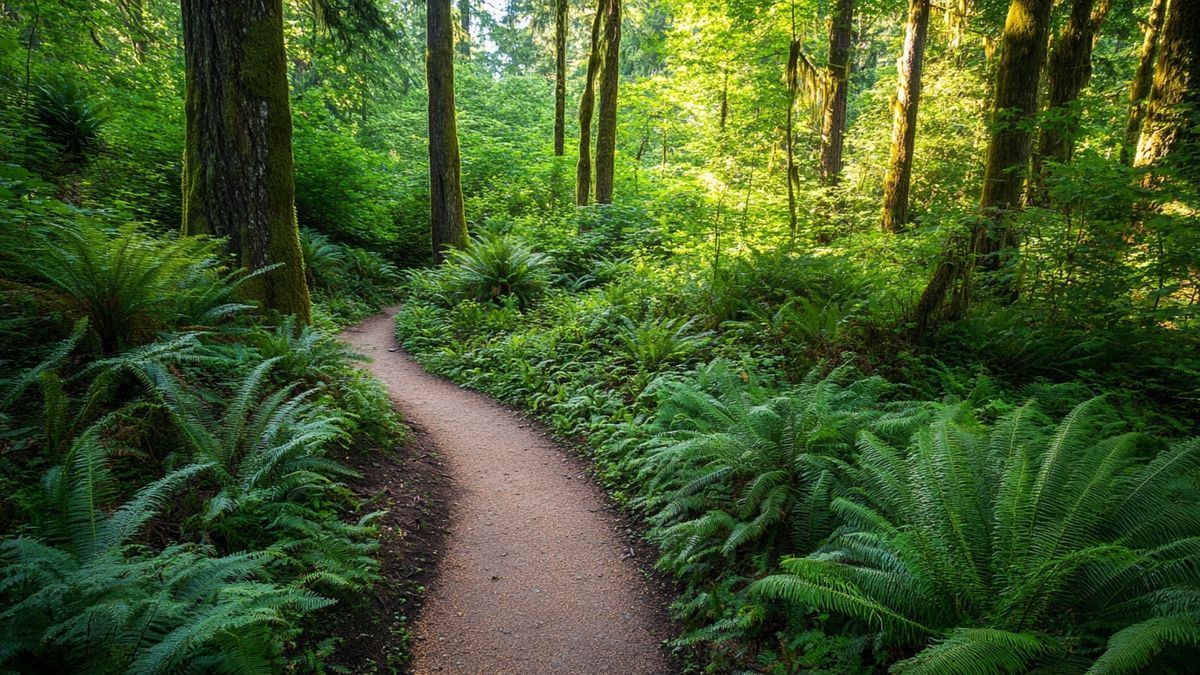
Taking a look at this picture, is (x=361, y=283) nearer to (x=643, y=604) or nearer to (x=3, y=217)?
(x=3, y=217)

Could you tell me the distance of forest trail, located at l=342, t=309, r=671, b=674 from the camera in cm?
330

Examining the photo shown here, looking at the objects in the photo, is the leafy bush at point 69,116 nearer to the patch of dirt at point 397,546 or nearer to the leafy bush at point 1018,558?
the patch of dirt at point 397,546

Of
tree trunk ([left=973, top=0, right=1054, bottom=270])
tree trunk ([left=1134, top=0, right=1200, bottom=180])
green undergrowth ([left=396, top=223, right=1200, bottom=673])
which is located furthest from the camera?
tree trunk ([left=973, top=0, right=1054, bottom=270])

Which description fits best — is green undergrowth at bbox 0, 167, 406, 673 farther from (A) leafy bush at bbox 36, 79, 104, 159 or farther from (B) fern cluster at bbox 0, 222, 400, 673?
(A) leafy bush at bbox 36, 79, 104, 159

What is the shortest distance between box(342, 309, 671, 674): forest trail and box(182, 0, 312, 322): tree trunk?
2.64m

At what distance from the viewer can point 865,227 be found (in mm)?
12547

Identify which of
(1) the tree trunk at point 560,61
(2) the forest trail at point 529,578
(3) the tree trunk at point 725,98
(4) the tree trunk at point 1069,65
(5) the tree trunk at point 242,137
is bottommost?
(2) the forest trail at point 529,578

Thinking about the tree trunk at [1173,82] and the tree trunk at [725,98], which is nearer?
the tree trunk at [1173,82]

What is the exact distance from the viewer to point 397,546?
405 cm

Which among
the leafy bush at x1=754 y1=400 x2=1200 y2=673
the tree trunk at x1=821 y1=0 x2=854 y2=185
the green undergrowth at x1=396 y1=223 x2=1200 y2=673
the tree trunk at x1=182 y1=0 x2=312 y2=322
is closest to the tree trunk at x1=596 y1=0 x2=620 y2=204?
the tree trunk at x1=821 y1=0 x2=854 y2=185

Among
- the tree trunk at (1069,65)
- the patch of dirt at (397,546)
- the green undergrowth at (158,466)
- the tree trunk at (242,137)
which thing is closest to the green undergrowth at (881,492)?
the patch of dirt at (397,546)

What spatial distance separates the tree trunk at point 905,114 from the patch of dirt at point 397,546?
10199 millimetres

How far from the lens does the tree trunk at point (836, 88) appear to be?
1216 cm

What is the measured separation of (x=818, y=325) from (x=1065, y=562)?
171 inches
